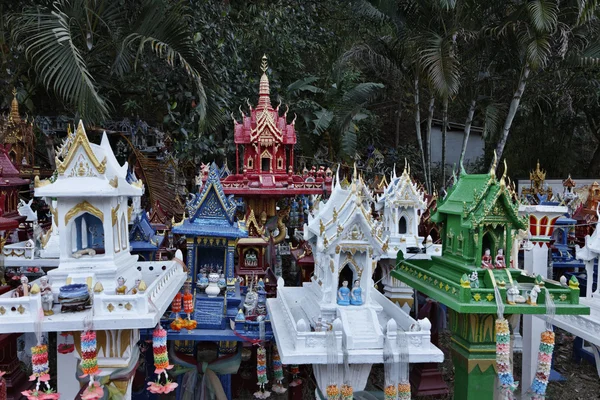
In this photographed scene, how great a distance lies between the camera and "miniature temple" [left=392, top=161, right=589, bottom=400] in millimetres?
9062

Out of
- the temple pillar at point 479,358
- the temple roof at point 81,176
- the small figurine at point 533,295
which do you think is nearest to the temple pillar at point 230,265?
the temple roof at point 81,176

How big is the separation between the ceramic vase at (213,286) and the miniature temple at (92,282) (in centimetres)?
88

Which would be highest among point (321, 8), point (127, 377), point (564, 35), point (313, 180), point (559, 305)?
point (321, 8)

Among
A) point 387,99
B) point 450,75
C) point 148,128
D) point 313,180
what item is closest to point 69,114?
point 148,128

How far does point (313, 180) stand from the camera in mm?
16453

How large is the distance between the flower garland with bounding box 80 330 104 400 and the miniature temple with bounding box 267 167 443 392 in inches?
125

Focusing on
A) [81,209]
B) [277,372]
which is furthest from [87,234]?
[277,372]

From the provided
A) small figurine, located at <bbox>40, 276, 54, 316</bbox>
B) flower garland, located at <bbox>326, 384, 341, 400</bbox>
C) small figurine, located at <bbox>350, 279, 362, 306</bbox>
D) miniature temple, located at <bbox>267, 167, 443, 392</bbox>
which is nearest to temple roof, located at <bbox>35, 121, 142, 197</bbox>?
small figurine, located at <bbox>40, 276, 54, 316</bbox>

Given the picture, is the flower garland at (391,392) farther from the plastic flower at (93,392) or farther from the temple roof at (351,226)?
the plastic flower at (93,392)

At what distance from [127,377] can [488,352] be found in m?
7.13

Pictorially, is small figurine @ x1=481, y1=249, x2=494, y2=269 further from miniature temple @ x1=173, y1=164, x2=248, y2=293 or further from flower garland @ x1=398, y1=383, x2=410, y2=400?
miniature temple @ x1=173, y1=164, x2=248, y2=293

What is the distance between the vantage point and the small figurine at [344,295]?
9.25m

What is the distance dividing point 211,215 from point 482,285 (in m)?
6.62

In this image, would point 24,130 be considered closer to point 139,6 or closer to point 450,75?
point 139,6
